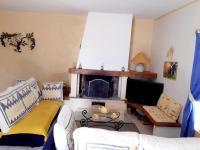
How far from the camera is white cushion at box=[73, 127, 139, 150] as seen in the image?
1608 mm

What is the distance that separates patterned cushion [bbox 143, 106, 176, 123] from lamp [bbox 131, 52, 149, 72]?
109cm

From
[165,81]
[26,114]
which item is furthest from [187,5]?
[26,114]

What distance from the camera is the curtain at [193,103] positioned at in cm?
277

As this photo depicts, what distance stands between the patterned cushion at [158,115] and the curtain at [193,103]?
1.80ft

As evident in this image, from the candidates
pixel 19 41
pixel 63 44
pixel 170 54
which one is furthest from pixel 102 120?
pixel 19 41

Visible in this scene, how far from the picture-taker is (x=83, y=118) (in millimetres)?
3350

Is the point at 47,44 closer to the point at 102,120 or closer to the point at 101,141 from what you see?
the point at 102,120

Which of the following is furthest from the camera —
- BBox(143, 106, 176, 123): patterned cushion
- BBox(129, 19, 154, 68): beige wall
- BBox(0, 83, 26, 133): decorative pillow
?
BBox(129, 19, 154, 68): beige wall

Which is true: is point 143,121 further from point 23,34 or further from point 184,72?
point 23,34

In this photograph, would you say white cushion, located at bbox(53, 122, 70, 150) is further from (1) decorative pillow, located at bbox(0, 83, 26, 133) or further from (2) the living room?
(2) the living room

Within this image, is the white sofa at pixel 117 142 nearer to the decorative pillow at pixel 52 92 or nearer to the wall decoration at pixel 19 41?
the decorative pillow at pixel 52 92

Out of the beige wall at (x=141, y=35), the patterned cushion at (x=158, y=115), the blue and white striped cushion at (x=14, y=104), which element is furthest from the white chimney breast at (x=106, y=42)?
the blue and white striped cushion at (x=14, y=104)

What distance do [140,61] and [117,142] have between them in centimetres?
353

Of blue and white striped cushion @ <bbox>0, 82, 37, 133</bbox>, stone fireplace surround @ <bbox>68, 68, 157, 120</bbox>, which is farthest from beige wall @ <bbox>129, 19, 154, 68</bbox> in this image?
blue and white striped cushion @ <bbox>0, 82, 37, 133</bbox>
